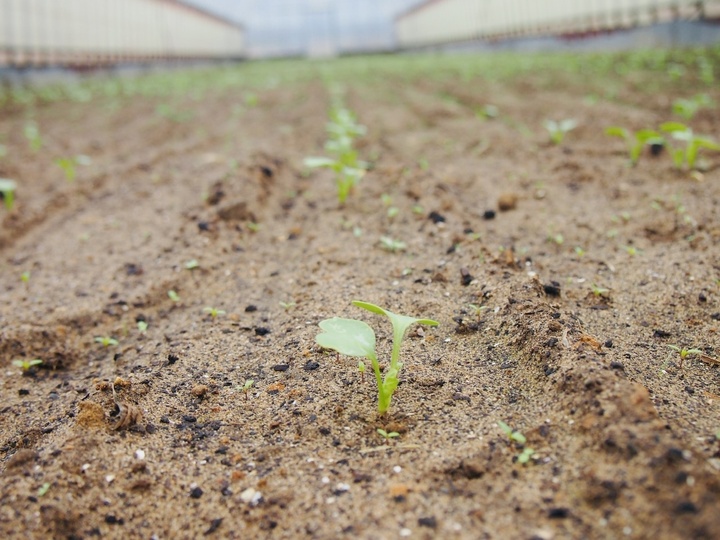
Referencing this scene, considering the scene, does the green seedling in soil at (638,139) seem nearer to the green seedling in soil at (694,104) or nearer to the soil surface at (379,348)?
the soil surface at (379,348)

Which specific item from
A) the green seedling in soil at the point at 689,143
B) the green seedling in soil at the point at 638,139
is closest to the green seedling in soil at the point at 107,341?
the green seedling in soil at the point at 689,143

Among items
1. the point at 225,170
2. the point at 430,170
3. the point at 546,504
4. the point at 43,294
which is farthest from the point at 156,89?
the point at 546,504

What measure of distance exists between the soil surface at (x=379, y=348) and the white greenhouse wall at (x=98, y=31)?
9.11 meters

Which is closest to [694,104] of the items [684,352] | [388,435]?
[684,352]

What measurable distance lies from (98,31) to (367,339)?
16796 millimetres

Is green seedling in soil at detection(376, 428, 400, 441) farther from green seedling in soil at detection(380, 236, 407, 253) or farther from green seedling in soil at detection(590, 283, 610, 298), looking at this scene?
green seedling in soil at detection(380, 236, 407, 253)

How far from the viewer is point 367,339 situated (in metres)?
1.43

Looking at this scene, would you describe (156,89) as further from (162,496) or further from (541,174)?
(162,496)

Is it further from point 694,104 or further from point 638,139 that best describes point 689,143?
point 694,104

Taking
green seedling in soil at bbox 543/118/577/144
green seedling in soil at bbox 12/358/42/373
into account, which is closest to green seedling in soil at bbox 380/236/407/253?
green seedling in soil at bbox 12/358/42/373

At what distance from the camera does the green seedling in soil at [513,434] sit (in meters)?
1.33

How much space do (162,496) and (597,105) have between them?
512cm

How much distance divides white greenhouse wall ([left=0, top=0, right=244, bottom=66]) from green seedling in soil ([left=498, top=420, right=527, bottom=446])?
1191 cm

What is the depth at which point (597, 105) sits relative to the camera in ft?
17.3
